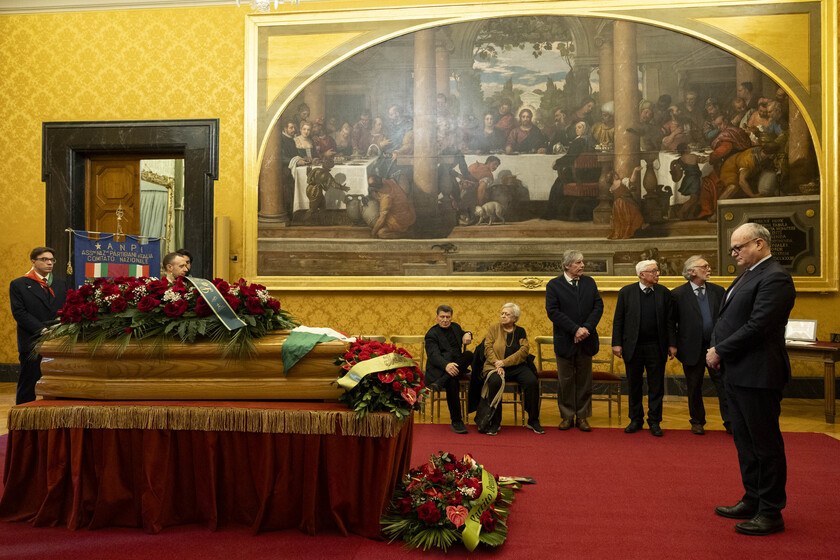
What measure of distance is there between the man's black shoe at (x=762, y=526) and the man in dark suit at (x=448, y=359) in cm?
309

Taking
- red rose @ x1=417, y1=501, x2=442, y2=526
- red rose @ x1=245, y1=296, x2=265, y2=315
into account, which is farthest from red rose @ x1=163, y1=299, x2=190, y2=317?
red rose @ x1=417, y1=501, x2=442, y2=526

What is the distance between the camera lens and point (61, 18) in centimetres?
940

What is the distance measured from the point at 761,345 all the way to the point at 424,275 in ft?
17.9

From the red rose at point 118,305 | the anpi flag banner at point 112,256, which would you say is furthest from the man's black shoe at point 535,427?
the anpi flag banner at point 112,256

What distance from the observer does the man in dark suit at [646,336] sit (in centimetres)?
641

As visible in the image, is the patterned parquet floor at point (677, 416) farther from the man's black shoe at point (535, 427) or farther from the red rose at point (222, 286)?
the red rose at point (222, 286)

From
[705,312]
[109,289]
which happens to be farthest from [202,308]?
[705,312]

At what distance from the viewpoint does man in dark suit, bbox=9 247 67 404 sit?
20.2ft

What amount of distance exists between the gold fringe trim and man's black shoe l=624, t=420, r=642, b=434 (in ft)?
11.8

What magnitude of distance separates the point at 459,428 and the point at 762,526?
10.3 ft

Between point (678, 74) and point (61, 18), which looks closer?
point (678, 74)

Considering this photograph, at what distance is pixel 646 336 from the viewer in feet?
21.3

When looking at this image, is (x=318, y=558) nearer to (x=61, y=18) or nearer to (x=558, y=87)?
(x=558, y=87)

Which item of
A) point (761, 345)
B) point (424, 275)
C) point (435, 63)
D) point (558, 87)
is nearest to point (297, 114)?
point (435, 63)
